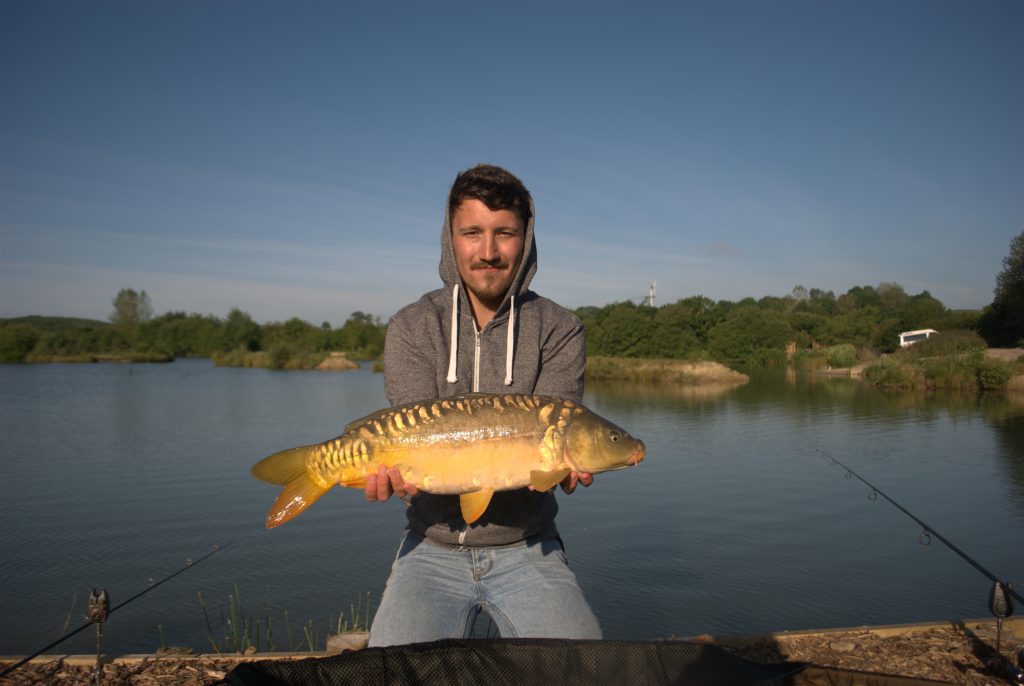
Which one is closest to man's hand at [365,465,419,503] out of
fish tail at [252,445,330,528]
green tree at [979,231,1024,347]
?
fish tail at [252,445,330,528]

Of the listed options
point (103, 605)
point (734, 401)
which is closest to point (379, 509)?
point (103, 605)

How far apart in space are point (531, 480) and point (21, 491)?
29.1ft

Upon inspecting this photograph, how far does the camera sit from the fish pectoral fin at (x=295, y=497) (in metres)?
2.27

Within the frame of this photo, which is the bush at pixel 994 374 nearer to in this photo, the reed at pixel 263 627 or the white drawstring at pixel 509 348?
the reed at pixel 263 627

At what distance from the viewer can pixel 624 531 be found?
6.98m

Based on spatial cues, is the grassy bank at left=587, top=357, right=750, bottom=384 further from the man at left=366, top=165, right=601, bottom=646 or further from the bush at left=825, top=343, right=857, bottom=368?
the man at left=366, top=165, right=601, bottom=646

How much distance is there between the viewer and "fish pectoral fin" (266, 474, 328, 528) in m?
2.27

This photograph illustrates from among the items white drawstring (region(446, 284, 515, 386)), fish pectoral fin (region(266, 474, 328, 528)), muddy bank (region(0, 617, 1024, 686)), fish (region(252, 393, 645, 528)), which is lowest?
muddy bank (region(0, 617, 1024, 686))

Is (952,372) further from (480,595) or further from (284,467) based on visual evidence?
(284,467)

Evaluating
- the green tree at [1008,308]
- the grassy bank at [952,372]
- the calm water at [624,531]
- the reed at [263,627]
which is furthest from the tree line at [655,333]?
the reed at [263,627]

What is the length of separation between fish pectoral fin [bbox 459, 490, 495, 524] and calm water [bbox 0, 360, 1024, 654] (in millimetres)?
2808

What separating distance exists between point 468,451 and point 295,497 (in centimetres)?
60

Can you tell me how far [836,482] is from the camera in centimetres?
912

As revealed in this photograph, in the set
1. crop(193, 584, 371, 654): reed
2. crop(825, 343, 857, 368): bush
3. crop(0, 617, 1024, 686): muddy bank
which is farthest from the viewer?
crop(825, 343, 857, 368): bush
